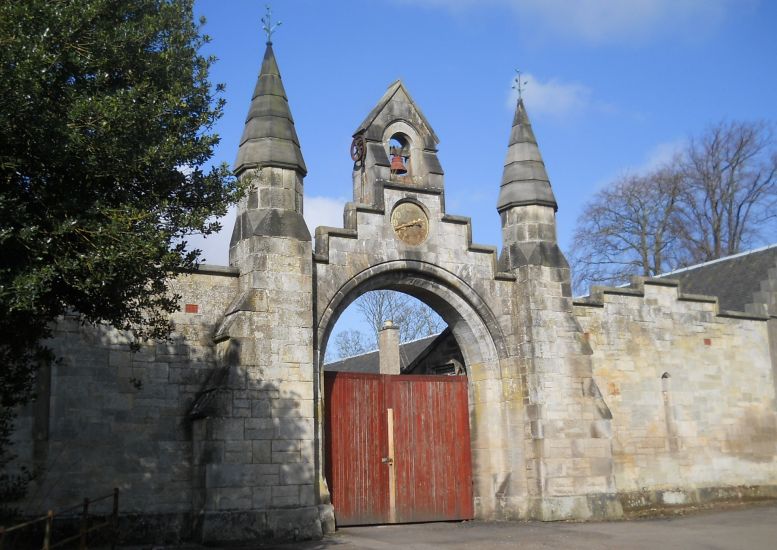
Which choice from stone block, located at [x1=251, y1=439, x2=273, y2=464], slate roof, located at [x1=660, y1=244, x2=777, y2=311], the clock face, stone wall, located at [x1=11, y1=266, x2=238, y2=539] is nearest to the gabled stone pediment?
the clock face

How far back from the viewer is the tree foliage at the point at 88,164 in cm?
719

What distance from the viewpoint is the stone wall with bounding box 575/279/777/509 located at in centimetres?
1695

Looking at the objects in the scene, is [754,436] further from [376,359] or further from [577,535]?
[376,359]

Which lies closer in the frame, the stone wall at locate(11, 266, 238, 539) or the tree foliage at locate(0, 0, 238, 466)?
the tree foliage at locate(0, 0, 238, 466)

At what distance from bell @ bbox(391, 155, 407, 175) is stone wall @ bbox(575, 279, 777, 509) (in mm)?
4542

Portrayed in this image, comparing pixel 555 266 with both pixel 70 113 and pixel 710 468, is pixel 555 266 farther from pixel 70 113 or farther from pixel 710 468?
pixel 70 113

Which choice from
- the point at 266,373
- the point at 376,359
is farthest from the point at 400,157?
the point at 376,359

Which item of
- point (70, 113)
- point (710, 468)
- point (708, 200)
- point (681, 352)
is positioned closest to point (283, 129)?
point (70, 113)

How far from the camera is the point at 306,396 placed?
13.4 m

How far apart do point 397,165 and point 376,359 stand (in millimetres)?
16612

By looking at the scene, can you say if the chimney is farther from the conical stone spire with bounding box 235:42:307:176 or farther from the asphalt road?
the conical stone spire with bounding box 235:42:307:176

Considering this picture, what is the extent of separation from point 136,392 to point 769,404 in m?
13.7

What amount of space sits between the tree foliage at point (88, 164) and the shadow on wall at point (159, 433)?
156 inches

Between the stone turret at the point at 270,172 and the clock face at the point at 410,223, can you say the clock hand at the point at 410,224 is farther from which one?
the stone turret at the point at 270,172
